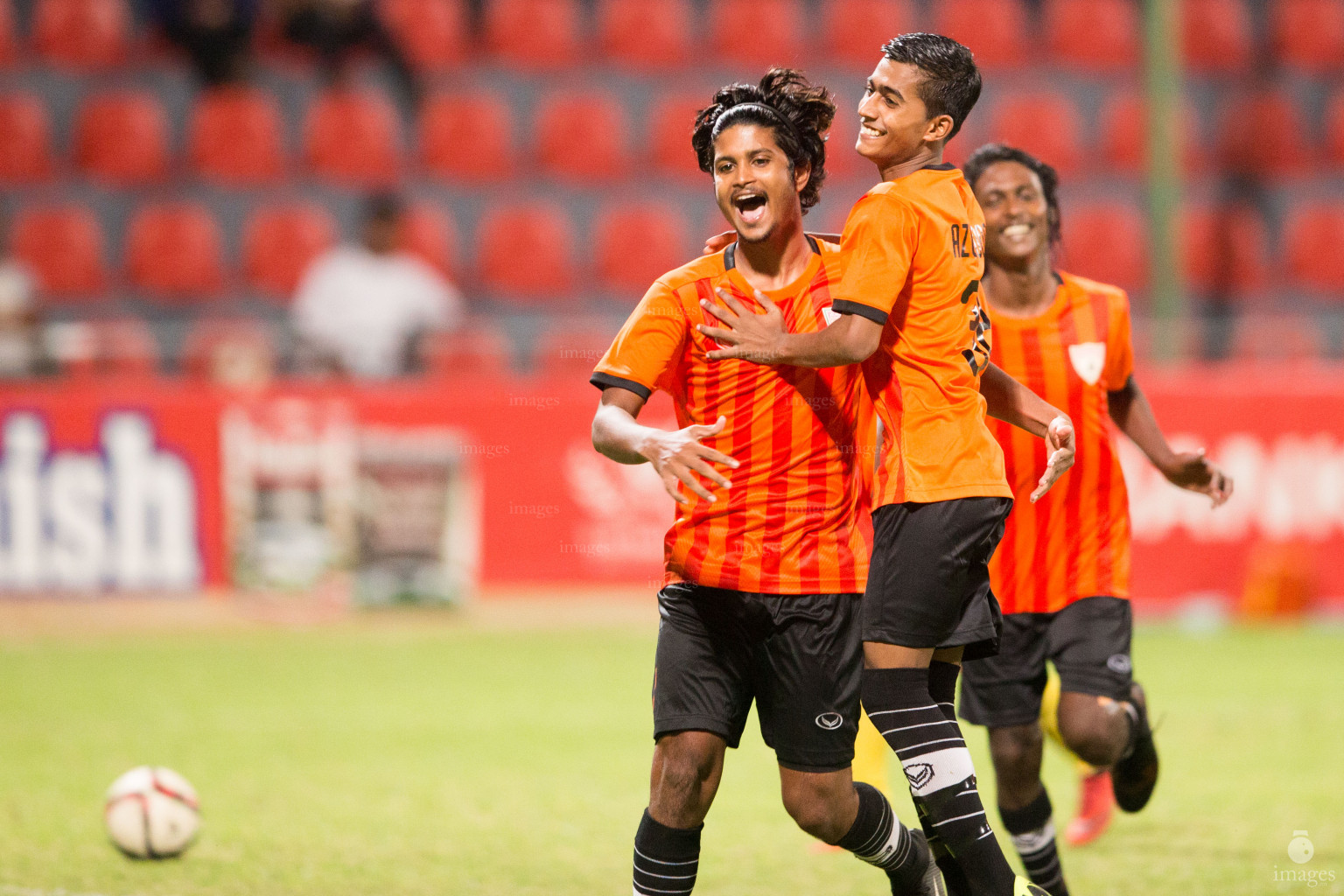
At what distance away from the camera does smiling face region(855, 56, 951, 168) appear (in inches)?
137

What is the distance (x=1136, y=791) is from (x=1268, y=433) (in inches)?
213

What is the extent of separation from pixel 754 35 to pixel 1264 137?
4.44m

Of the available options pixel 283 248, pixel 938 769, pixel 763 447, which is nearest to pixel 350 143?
pixel 283 248

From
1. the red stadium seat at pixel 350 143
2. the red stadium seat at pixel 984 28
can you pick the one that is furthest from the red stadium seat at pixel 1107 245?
the red stadium seat at pixel 350 143

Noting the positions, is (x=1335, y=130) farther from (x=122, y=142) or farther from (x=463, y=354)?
(x=122, y=142)

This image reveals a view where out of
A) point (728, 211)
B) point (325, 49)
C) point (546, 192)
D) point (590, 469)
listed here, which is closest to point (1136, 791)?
point (728, 211)

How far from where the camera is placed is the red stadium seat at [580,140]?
13.0 metres

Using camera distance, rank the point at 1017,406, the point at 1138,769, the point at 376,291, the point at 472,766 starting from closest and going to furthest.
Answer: the point at 1017,406, the point at 1138,769, the point at 472,766, the point at 376,291

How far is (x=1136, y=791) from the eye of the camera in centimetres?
468

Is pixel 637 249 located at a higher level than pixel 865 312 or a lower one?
higher

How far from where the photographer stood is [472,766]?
6.22 meters

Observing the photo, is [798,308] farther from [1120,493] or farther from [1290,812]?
[1290,812]

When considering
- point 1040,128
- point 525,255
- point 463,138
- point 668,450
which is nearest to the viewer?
point 668,450

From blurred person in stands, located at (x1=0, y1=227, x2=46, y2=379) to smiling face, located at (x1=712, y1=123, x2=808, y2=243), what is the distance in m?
6.96
